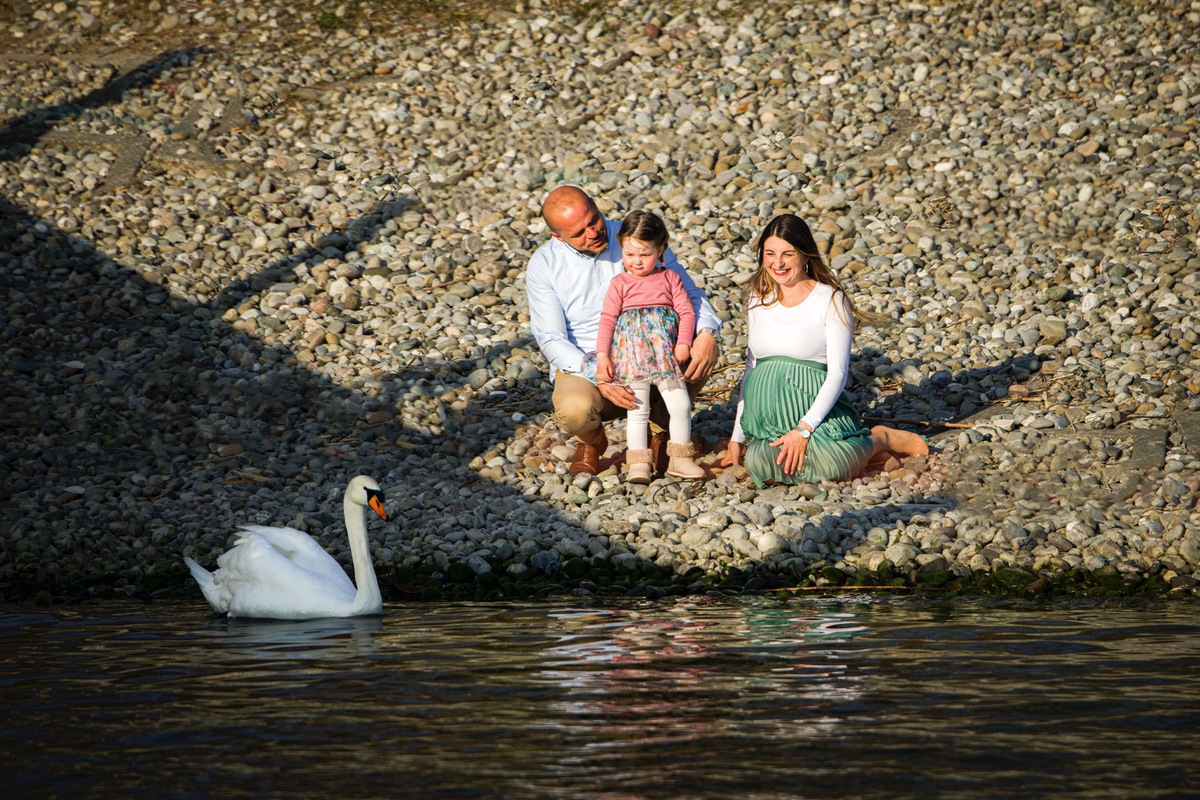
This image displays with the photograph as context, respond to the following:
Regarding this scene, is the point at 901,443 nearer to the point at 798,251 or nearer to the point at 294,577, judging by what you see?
the point at 798,251

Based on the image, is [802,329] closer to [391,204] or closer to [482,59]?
[391,204]

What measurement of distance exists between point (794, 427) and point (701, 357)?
0.67 m

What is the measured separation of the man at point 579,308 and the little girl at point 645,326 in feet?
0.55

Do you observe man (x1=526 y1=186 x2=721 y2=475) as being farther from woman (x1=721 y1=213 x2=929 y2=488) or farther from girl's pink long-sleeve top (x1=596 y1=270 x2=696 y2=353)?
woman (x1=721 y1=213 x2=929 y2=488)

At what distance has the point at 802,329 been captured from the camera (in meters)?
7.80

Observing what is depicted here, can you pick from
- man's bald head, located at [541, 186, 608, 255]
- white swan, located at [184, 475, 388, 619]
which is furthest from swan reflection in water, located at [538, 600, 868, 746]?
man's bald head, located at [541, 186, 608, 255]

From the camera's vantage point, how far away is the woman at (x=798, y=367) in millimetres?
7676

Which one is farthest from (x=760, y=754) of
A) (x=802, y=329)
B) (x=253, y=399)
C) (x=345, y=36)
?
(x=345, y=36)

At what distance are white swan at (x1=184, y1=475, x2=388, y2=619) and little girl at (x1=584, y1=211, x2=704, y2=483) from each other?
6.05 feet

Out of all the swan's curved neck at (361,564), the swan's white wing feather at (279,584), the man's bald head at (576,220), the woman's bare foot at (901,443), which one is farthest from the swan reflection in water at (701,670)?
the man's bald head at (576,220)

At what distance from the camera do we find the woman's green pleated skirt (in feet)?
25.7

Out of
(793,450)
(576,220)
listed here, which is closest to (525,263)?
(576,220)

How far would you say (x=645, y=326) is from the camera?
7758mm

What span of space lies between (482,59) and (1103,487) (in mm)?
9377
